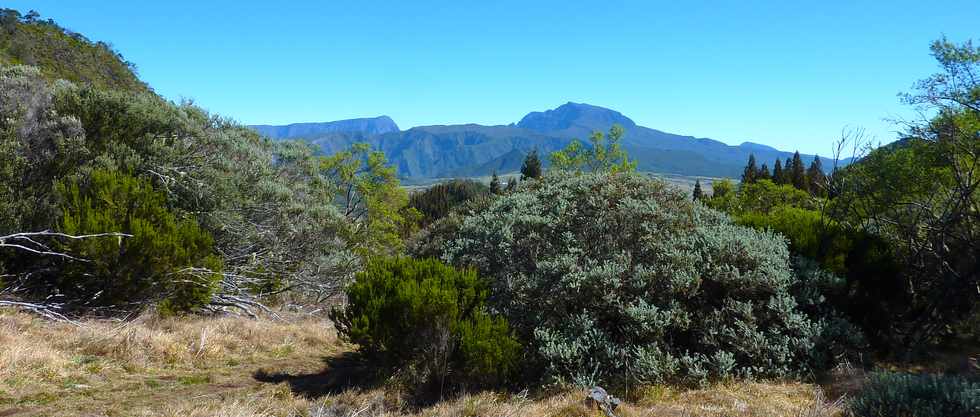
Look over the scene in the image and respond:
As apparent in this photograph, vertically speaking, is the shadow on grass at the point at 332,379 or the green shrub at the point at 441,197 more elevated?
the shadow on grass at the point at 332,379

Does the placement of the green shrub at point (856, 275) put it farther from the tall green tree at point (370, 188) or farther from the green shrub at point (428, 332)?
the tall green tree at point (370, 188)

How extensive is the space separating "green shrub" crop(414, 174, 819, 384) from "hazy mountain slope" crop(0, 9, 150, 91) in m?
42.1

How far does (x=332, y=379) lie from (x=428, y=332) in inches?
60.9

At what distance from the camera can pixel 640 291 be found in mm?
6199

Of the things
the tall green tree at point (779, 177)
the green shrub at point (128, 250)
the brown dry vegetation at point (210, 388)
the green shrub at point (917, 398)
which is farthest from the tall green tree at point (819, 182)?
the tall green tree at point (779, 177)

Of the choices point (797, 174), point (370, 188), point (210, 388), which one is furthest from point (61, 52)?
point (797, 174)

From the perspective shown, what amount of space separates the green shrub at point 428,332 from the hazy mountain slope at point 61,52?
42004 mm

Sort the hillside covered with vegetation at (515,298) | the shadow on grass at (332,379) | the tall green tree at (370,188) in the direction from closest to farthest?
the hillside covered with vegetation at (515,298), the shadow on grass at (332,379), the tall green tree at (370,188)

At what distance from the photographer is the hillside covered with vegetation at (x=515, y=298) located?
546cm

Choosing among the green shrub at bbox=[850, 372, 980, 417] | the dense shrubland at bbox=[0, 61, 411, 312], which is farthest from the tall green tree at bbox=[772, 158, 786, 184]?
the green shrub at bbox=[850, 372, 980, 417]

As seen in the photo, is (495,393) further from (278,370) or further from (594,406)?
(278,370)

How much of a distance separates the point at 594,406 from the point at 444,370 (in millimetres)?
1619

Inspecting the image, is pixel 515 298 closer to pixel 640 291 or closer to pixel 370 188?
pixel 640 291

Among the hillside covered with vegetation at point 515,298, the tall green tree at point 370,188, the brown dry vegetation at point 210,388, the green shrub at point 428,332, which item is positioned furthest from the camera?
the tall green tree at point 370,188
